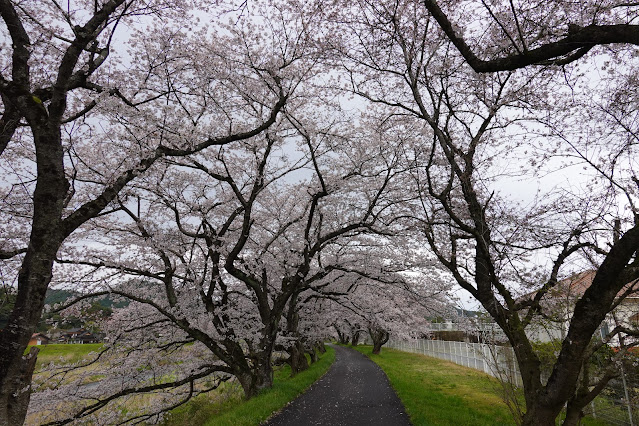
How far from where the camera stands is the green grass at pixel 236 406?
27.8 ft

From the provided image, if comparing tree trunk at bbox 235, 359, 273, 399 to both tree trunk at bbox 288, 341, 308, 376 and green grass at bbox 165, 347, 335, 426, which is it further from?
tree trunk at bbox 288, 341, 308, 376

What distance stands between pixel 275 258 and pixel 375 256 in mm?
3703

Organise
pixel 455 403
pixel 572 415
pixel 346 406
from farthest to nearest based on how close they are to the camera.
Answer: pixel 455 403 < pixel 346 406 < pixel 572 415

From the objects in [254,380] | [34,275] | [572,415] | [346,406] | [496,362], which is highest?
[34,275]

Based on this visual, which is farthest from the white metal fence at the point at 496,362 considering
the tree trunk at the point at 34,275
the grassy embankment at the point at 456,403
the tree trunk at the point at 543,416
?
the tree trunk at the point at 34,275

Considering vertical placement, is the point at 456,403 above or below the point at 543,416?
below

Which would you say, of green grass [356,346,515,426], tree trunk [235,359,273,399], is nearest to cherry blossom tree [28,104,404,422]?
tree trunk [235,359,273,399]

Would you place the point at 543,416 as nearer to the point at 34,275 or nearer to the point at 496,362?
the point at 496,362

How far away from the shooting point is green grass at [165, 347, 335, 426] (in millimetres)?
8469

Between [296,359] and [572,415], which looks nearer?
[572,415]

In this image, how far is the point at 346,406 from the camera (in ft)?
35.2

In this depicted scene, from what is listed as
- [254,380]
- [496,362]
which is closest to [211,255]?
[254,380]

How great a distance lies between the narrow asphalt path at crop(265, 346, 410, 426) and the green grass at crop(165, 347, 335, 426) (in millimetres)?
292

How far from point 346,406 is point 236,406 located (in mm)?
3243
